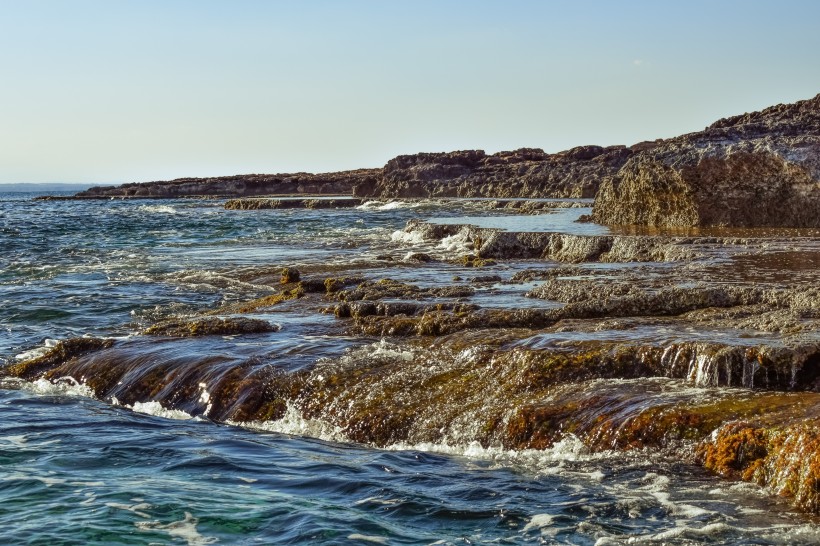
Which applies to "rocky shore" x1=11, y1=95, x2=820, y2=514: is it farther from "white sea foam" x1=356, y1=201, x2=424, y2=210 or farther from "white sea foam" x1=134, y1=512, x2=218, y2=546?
"white sea foam" x1=356, y1=201, x2=424, y2=210

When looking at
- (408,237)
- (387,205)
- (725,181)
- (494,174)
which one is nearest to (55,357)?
(725,181)

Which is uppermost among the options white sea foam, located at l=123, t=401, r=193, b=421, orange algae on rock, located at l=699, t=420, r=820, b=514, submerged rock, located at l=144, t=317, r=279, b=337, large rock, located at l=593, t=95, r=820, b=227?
large rock, located at l=593, t=95, r=820, b=227

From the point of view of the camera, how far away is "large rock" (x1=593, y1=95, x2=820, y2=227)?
2027 cm

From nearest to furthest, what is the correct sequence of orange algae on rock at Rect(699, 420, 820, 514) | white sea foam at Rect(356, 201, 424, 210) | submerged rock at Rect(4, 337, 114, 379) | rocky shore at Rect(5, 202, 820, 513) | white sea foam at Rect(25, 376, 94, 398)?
orange algae on rock at Rect(699, 420, 820, 514) < rocky shore at Rect(5, 202, 820, 513) < white sea foam at Rect(25, 376, 94, 398) < submerged rock at Rect(4, 337, 114, 379) < white sea foam at Rect(356, 201, 424, 210)

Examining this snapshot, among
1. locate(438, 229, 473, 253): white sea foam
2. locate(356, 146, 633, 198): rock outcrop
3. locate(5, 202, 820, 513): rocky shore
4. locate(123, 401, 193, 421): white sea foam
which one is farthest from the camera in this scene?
locate(356, 146, 633, 198): rock outcrop

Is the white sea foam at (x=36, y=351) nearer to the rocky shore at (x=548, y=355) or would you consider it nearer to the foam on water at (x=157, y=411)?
the rocky shore at (x=548, y=355)

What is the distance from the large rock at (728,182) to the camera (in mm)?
20266

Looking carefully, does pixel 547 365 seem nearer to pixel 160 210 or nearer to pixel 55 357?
pixel 55 357

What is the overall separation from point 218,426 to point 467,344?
286 cm

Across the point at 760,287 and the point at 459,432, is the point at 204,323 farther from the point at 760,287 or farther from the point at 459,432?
the point at 760,287

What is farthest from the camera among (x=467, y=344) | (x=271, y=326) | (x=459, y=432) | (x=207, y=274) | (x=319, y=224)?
(x=319, y=224)

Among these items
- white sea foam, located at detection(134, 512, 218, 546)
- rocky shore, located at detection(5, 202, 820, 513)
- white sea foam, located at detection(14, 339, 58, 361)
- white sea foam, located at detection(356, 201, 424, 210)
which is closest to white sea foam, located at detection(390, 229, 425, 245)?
rocky shore, located at detection(5, 202, 820, 513)

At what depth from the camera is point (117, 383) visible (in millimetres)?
11242

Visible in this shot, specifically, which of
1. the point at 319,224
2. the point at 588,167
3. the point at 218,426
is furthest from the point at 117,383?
the point at 588,167
